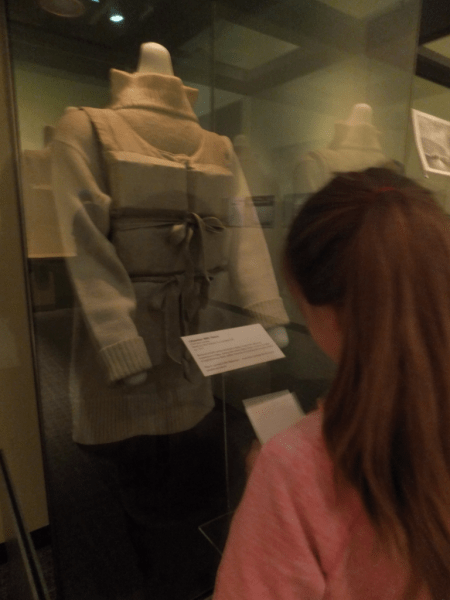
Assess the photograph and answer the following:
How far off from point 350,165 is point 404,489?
96 cm

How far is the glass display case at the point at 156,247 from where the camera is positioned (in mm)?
769

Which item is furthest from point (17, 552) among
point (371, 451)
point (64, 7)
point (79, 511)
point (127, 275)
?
point (64, 7)

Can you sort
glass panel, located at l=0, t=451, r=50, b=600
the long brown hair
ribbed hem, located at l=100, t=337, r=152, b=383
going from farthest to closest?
glass panel, located at l=0, t=451, r=50, b=600 < ribbed hem, located at l=100, t=337, r=152, b=383 < the long brown hair

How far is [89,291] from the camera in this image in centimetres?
76

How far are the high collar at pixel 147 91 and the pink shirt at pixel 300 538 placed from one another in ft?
2.28

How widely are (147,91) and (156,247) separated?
12.0 inches

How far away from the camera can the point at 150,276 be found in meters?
0.83

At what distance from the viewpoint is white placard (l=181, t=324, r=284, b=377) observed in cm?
65

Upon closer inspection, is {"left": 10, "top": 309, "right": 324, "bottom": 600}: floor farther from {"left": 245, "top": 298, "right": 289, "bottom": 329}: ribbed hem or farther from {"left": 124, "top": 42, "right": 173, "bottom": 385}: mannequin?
{"left": 124, "top": 42, "right": 173, "bottom": 385}: mannequin

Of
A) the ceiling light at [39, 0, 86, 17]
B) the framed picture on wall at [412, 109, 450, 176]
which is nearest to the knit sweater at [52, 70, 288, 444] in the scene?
the ceiling light at [39, 0, 86, 17]

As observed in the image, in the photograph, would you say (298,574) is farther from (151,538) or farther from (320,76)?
(320,76)

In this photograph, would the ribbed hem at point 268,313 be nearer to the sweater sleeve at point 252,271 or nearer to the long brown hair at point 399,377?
the sweater sleeve at point 252,271

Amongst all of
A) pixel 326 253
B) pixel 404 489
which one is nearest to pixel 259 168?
pixel 326 253

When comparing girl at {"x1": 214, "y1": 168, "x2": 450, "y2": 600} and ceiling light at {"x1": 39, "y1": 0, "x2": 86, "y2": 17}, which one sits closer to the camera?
girl at {"x1": 214, "y1": 168, "x2": 450, "y2": 600}
